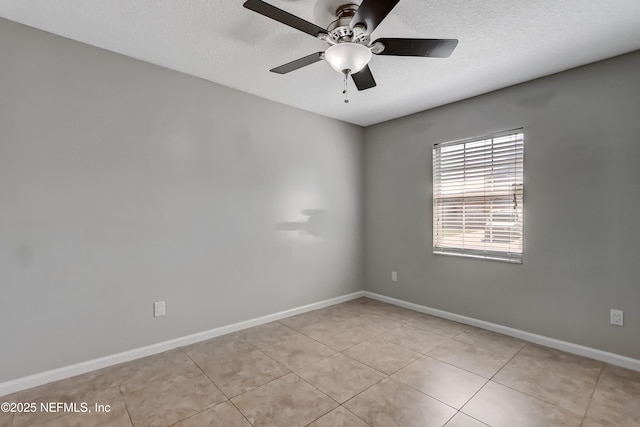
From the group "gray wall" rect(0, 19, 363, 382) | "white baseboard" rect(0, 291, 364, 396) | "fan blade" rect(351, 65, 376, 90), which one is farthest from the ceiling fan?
"white baseboard" rect(0, 291, 364, 396)

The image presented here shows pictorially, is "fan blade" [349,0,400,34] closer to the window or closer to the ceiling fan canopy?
the ceiling fan canopy

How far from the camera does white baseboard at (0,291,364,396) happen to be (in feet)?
6.67

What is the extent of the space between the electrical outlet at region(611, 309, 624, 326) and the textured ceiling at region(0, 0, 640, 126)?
6.66 feet

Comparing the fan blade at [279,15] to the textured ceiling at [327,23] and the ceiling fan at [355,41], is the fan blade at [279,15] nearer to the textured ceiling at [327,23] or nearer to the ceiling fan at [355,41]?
the ceiling fan at [355,41]

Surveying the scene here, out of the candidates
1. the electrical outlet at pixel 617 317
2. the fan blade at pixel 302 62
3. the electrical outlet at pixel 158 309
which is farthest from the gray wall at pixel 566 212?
the electrical outlet at pixel 158 309

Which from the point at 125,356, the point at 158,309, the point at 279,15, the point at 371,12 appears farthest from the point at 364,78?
the point at 125,356

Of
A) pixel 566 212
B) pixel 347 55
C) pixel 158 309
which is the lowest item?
pixel 158 309

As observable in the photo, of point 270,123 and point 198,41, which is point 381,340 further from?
point 198,41

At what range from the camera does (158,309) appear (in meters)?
2.60

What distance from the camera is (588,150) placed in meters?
2.51

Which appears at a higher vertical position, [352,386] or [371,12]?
[371,12]

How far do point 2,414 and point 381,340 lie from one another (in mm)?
2688

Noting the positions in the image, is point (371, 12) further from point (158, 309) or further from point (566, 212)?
point (158, 309)

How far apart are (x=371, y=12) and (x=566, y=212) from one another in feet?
7.90
